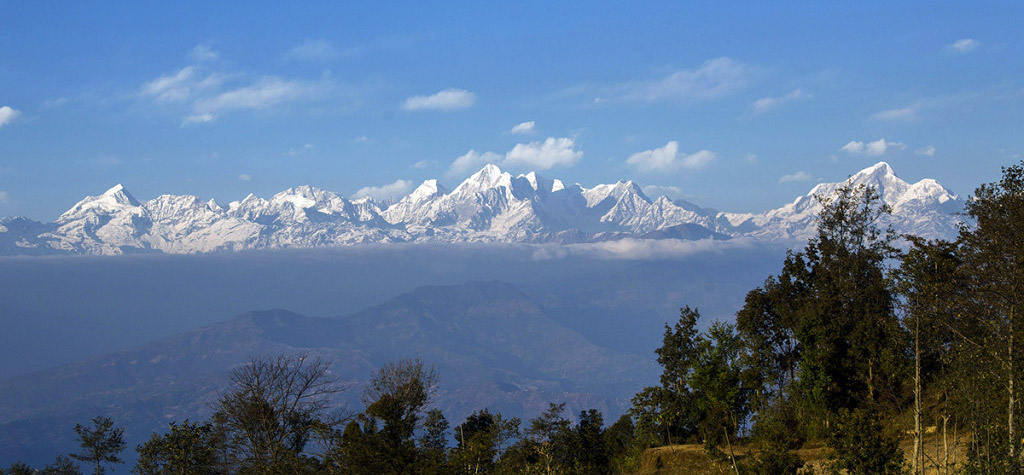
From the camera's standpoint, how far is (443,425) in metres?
74.2

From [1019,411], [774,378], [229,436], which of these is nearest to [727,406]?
[774,378]

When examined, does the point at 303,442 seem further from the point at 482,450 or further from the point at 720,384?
the point at 720,384

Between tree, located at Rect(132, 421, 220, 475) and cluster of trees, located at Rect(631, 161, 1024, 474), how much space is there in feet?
98.2

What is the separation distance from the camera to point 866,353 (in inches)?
2320

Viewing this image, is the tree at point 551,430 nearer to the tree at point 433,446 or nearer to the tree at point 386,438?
the tree at point 433,446

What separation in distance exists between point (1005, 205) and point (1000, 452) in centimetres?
1220

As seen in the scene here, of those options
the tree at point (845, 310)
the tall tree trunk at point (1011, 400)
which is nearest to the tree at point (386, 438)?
the tree at point (845, 310)

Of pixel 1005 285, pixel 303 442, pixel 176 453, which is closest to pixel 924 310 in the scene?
pixel 1005 285

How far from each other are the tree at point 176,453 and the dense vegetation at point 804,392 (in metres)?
0.11

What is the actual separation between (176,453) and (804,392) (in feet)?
149

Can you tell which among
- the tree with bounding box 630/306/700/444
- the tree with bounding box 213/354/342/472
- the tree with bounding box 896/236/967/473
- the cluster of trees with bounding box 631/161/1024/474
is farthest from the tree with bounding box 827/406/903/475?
the tree with bounding box 213/354/342/472

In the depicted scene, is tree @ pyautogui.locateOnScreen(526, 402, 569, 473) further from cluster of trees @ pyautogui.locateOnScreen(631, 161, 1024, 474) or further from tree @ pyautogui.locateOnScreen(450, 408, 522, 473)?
cluster of trees @ pyautogui.locateOnScreen(631, 161, 1024, 474)

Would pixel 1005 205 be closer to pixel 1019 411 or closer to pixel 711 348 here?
pixel 1019 411

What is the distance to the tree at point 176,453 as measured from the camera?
43.5 metres
